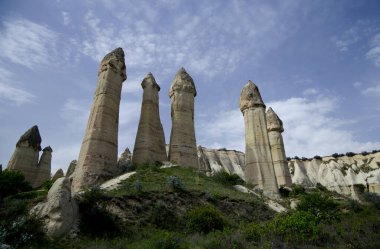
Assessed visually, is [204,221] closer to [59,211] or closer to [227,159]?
[59,211]

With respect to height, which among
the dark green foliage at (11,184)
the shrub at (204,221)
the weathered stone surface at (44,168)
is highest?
the weathered stone surface at (44,168)

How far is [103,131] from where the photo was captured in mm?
18000

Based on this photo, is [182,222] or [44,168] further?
[44,168]

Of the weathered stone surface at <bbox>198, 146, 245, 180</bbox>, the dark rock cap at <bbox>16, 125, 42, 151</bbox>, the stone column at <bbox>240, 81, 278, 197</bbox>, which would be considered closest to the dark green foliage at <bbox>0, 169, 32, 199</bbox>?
the dark rock cap at <bbox>16, 125, 42, 151</bbox>

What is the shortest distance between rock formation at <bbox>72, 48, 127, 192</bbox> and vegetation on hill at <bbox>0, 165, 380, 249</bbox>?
7.02ft

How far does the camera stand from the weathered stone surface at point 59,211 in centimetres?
975

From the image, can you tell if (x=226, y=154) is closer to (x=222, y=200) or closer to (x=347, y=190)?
(x=347, y=190)

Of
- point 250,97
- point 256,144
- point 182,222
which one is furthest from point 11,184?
point 250,97

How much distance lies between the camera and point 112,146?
18359mm

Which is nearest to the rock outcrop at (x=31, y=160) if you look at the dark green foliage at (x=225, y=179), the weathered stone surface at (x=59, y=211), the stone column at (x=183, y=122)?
the stone column at (x=183, y=122)

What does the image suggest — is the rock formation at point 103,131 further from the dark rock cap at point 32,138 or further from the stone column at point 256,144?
the dark rock cap at point 32,138

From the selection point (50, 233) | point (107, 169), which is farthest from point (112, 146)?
point (50, 233)

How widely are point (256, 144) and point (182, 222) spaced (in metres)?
13.1

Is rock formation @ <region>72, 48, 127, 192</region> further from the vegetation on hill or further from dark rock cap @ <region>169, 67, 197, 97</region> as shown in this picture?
dark rock cap @ <region>169, 67, 197, 97</region>
